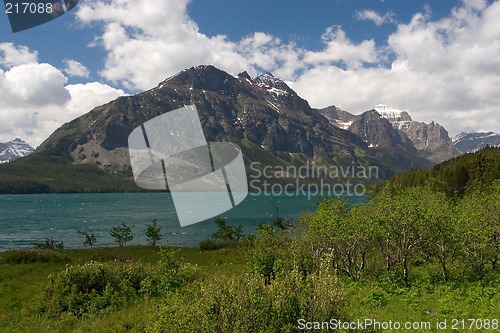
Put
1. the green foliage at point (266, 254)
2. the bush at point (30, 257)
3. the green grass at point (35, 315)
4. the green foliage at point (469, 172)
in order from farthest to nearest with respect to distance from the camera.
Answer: the green foliage at point (469, 172)
the bush at point (30, 257)
the green foliage at point (266, 254)
the green grass at point (35, 315)

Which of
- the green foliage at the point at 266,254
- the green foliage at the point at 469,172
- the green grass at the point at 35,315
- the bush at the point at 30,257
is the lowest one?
the green grass at the point at 35,315

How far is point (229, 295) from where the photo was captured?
10.1 meters

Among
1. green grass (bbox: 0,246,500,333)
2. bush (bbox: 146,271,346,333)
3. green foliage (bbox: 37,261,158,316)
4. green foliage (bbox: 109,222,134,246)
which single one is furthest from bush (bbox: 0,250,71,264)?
bush (bbox: 146,271,346,333)

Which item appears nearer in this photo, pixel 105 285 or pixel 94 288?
pixel 94 288

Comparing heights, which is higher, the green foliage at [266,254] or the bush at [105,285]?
the green foliage at [266,254]

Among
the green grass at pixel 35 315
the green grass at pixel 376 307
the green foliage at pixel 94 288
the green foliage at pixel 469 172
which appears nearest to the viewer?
the green grass at pixel 376 307

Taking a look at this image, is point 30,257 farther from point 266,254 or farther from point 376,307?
point 376,307

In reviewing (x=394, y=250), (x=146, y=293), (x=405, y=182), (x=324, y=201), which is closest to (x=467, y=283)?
(x=394, y=250)

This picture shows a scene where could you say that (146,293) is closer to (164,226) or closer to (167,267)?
(167,267)

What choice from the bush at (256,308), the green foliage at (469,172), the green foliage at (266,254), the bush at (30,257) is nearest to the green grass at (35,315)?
the bush at (30,257)

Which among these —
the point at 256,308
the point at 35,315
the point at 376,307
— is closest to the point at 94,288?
the point at 35,315

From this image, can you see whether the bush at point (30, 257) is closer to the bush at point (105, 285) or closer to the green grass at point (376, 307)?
the green grass at point (376, 307)

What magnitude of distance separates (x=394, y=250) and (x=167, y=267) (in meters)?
15.6

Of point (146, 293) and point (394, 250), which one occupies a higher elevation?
point (394, 250)
